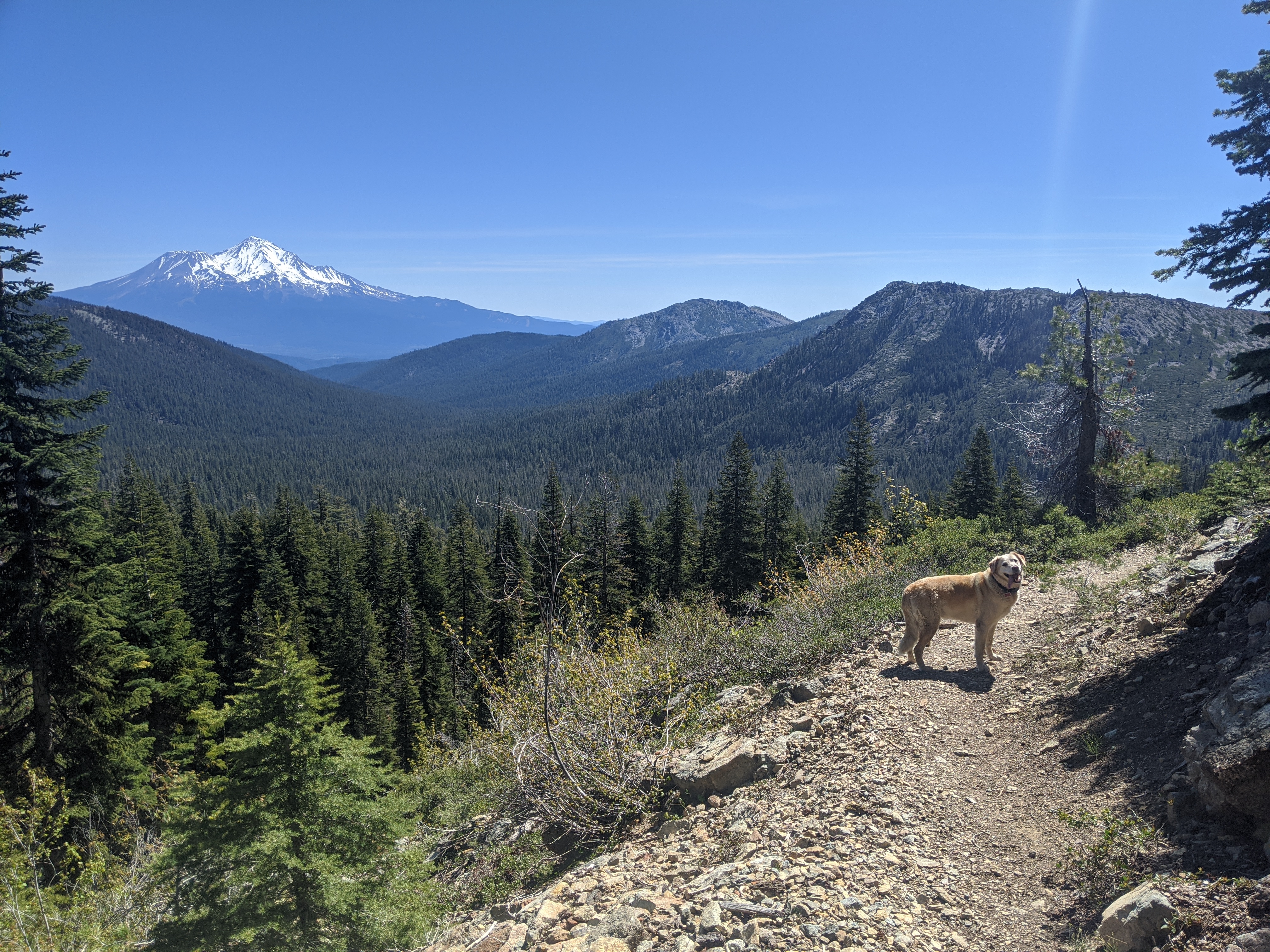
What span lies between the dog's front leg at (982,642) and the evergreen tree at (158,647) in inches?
765

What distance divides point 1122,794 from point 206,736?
75.3 feet

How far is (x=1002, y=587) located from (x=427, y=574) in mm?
34794

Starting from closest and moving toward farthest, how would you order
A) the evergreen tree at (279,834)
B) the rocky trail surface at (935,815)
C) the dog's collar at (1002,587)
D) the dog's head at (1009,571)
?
1. the rocky trail surface at (935,815)
2. the evergreen tree at (279,834)
3. the dog's head at (1009,571)
4. the dog's collar at (1002,587)

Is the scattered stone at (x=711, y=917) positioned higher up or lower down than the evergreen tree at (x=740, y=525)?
higher up

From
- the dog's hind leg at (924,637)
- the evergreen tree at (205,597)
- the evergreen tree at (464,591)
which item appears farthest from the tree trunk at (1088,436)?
the evergreen tree at (205,597)

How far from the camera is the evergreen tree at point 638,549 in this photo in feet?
117

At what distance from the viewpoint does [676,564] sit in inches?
1486

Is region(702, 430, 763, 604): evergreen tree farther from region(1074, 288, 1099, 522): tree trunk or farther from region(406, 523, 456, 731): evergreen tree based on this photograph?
region(1074, 288, 1099, 522): tree trunk

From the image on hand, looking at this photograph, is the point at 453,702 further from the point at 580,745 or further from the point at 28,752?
the point at 580,745

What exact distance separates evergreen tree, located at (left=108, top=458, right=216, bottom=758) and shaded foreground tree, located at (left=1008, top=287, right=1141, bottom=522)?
26.4 m

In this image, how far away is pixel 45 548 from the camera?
516 inches

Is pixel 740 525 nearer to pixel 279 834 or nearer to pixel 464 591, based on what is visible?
pixel 464 591

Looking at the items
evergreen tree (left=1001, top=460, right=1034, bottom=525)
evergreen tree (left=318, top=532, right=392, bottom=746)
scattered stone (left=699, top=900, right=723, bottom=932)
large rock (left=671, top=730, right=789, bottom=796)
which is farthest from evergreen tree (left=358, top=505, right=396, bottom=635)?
scattered stone (left=699, top=900, right=723, bottom=932)

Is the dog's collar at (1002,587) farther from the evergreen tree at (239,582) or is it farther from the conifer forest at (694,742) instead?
the evergreen tree at (239,582)
